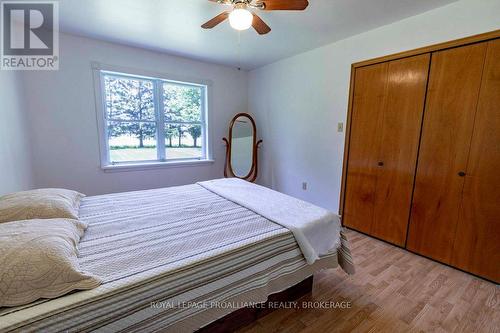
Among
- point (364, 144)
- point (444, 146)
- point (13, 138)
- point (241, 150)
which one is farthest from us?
point (241, 150)

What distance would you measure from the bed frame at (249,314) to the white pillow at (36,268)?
2.24 feet

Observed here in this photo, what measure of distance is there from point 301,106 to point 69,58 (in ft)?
9.96

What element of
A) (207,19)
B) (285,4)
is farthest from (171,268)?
(207,19)

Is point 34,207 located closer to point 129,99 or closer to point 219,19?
point 219,19

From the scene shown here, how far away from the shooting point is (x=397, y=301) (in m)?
1.62

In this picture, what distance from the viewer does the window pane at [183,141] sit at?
354 cm

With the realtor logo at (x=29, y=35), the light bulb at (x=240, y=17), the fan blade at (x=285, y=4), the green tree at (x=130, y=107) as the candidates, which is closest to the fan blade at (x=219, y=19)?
the light bulb at (x=240, y=17)

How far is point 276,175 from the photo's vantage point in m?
3.89

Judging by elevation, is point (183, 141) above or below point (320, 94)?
below

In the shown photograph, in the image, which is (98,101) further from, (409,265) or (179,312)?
(409,265)

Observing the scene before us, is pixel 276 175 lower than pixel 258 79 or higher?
lower

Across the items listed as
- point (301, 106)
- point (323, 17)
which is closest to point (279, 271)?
point (323, 17)

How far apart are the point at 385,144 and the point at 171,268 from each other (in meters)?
2.44

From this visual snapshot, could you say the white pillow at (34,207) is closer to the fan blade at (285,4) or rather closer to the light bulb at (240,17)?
the light bulb at (240,17)
